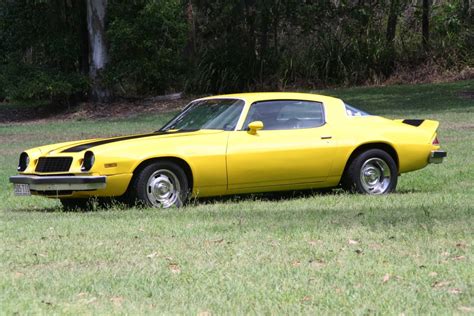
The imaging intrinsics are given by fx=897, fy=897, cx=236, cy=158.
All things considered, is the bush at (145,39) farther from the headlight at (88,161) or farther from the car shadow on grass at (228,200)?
the headlight at (88,161)

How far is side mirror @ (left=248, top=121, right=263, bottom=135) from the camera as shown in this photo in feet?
33.6

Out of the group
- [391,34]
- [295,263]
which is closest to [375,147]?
[295,263]

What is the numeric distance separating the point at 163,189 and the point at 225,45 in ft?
81.4

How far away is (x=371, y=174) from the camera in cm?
1106

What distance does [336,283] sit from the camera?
5.79 m

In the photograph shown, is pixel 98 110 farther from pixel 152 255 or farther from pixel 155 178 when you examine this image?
pixel 152 255

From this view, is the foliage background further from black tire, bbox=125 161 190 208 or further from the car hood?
black tire, bbox=125 161 190 208

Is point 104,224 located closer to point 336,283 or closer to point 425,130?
point 336,283

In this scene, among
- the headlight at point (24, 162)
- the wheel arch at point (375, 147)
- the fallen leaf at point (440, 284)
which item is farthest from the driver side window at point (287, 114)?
the fallen leaf at point (440, 284)

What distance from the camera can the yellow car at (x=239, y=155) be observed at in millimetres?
9719

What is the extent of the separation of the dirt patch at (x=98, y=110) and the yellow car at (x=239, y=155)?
19.2 meters

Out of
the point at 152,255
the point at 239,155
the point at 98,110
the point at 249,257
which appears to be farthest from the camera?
the point at 98,110

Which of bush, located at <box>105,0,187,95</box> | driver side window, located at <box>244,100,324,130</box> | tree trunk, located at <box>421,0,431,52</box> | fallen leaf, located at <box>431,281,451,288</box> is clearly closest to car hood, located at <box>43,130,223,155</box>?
driver side window, located at <box>244,100,324,130</box>

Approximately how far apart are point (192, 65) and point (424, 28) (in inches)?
356
